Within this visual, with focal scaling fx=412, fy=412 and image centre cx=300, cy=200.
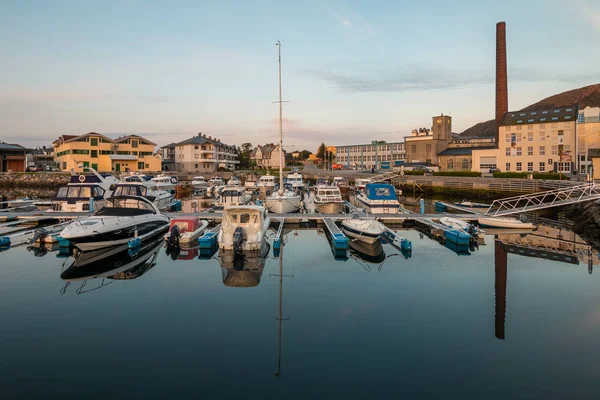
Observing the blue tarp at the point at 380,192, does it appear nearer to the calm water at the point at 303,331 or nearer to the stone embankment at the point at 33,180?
the calm water at the point at 303,331

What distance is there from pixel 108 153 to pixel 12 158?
2128 centimetres

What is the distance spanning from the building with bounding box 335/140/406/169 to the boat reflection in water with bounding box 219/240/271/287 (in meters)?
88.8

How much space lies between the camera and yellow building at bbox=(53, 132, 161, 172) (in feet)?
288

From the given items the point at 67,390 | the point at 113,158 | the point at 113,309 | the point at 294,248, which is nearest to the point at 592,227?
the point at 294,248

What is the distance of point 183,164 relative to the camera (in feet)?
356

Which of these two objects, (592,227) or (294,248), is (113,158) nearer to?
(294,248)

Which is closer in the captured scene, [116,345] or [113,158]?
[116,345]

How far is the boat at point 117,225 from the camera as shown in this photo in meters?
20.0

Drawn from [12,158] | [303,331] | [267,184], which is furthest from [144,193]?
[12,158]

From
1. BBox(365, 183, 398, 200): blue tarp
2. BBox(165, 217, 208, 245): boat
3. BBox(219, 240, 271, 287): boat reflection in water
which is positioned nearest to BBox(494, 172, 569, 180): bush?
BBox(365, 183, 398, 200): blue tarp

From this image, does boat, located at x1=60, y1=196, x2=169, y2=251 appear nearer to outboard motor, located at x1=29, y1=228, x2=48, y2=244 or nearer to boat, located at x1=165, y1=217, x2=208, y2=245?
boat, located at x1=165, y1=217, x2=208, y2=245

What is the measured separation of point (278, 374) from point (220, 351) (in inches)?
72.7

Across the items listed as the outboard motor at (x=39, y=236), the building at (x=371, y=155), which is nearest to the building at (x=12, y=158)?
the outboard motor at (x=39, y=236)

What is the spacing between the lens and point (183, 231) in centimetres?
2497
